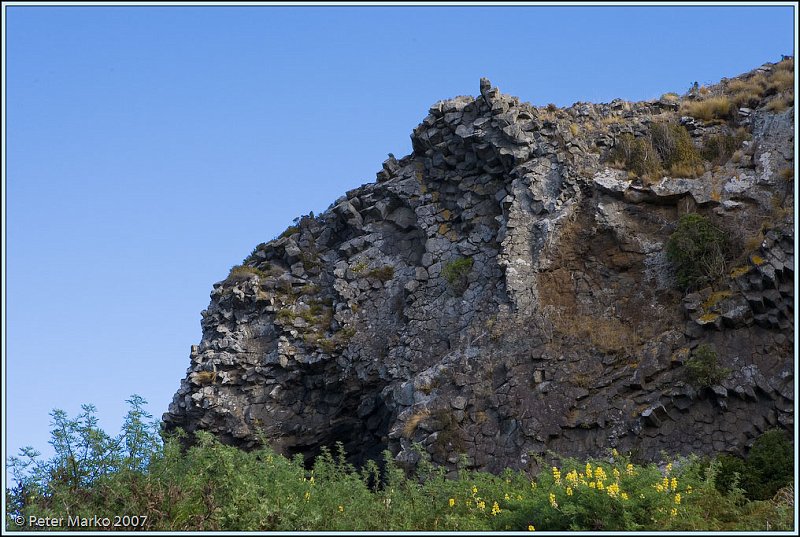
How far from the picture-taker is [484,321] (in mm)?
28062

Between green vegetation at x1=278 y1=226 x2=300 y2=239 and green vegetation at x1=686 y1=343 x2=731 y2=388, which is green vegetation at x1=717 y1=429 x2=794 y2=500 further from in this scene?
green vegetation at x1=278 y1=226 x2=300 y2=239

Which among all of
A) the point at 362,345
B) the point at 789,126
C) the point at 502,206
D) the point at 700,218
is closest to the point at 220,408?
the point at 362,345

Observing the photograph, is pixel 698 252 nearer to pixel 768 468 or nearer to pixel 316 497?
pixel 768 468

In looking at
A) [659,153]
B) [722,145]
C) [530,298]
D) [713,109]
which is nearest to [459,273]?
[530,298]

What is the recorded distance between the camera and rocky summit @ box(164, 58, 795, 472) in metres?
24.1

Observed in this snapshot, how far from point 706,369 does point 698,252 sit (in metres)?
4.17

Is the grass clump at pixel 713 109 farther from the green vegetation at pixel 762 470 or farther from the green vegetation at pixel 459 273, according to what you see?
the green vegetation at pixel 762 470

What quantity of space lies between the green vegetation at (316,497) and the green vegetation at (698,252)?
7.29 meters

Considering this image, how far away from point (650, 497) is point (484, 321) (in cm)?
1221

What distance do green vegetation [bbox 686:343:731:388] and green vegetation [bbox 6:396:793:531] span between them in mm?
3695

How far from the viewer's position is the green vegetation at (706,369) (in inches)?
917

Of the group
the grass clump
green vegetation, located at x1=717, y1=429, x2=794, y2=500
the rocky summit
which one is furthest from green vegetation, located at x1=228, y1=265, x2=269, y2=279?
green vegetation, located at x1=717, y1=429, x2=794, y2=500

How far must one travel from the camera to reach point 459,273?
2992 cm

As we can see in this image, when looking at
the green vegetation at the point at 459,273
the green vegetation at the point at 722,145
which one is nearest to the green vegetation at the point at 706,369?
the green vegetation at the point at 722,145
